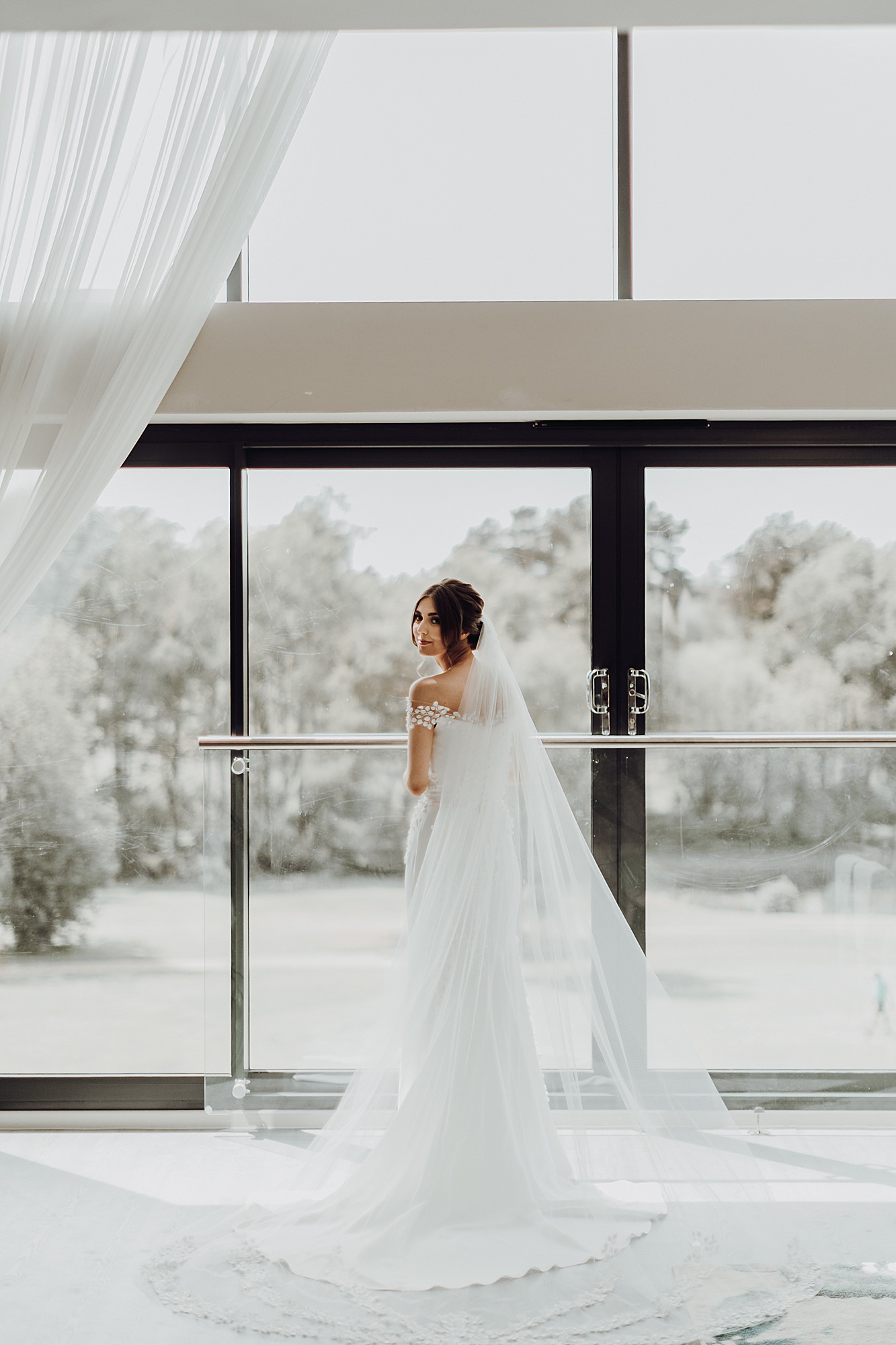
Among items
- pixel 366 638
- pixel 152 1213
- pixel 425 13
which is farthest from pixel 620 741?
pixel 425 13

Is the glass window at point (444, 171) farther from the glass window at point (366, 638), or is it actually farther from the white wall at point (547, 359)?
the glass window at point (366, 638)

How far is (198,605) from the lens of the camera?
10.5 feet

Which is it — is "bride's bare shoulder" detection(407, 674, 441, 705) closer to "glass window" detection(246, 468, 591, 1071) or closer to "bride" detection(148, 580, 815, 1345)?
"bride" detection(148, 580, 815, 1345)

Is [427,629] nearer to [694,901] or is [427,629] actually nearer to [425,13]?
[694,901]

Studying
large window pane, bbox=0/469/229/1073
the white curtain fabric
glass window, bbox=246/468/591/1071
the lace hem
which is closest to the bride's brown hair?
glass window, bbox=246/468/591/1071

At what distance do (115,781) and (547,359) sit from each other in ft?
6.03

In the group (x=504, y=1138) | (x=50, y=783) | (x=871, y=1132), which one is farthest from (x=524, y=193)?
(x=871, y=1132)

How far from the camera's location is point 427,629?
2.67 meters

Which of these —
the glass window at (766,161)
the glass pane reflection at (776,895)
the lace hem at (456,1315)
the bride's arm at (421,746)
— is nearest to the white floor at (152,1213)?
the lace hem at (456,1315)

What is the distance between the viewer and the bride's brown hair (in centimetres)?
263

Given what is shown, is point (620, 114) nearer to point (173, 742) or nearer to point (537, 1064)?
point (173, 742)

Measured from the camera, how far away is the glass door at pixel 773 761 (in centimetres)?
309

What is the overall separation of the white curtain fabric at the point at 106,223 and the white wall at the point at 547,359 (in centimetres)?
18

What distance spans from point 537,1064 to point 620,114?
272 cm
